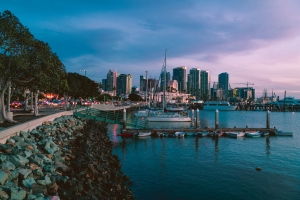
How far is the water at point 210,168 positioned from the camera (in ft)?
56.8

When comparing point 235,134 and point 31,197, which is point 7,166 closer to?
point 31,197

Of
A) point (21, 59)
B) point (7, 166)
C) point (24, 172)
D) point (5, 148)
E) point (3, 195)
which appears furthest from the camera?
point (21, 59)

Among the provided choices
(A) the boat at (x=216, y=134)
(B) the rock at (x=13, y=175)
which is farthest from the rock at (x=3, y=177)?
(A) the boat at (x=216, y=134)

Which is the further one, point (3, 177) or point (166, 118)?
point (166, 118)

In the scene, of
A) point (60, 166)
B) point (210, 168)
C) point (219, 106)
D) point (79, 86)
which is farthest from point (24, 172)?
point (219, 106)

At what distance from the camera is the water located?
17312 millimetres

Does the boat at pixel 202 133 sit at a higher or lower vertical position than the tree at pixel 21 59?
lower

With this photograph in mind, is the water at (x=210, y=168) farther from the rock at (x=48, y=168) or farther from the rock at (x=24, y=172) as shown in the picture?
the rock at (x=24, y=172)

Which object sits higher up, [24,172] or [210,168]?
[24,172]

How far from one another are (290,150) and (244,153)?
24.0 ft

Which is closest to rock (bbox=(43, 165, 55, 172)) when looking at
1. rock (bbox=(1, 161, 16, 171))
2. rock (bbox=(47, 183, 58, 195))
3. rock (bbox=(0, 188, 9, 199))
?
rock (bbox=(1, 161, 16, 171))

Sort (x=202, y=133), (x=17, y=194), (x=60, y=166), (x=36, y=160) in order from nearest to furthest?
(x=17, y=194) < (x=36, y=160) < (x=60, y=166) < (x=202, y=133)

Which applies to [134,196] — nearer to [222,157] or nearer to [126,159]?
[126,159]

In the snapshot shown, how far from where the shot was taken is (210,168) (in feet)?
75.4
